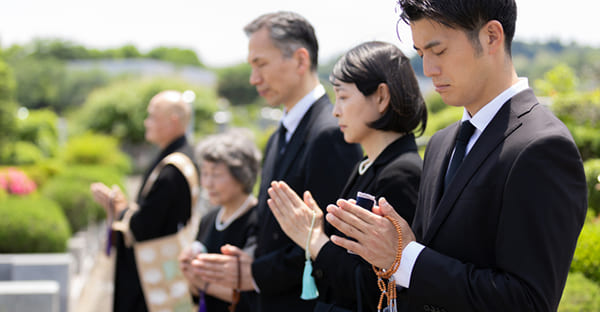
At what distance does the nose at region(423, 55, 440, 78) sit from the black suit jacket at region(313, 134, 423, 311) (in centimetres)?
63

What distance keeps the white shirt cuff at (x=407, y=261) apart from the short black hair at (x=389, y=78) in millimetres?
816

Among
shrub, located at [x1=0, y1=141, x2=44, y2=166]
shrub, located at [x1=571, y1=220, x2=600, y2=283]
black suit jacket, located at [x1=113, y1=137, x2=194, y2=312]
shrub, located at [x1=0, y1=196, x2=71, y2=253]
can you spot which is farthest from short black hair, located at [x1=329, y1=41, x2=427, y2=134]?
shrub, located at [x1=0, y1=141, x2=44, y2=166]

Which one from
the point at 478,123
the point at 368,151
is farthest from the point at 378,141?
the point at 478,123

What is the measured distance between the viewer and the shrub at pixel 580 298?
326 centimetres

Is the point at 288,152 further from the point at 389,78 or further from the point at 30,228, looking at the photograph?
the point at 30,228

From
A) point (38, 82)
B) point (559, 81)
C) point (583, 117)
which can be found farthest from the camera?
point (38, 82)

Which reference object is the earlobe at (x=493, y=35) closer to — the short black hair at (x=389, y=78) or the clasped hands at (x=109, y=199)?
the short black hair at (x=389, y=78)

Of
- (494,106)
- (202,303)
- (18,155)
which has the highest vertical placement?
(494,106)

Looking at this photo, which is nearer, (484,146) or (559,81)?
(484,146)

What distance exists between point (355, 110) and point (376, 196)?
15.4 inches

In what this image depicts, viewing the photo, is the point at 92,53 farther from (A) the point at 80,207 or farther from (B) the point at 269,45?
(B) the point at 269,45

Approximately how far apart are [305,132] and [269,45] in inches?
22.1

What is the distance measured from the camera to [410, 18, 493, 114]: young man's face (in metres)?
1.73

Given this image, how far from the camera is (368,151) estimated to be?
2561 millimetres
